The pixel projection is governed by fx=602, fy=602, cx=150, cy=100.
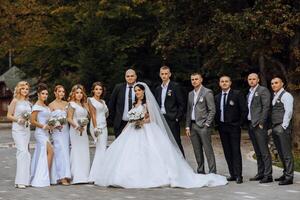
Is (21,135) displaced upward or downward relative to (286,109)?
downward

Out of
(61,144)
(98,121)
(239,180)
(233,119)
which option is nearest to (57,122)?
(61,144)

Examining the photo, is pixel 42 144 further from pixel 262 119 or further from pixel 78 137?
pixel 262 119

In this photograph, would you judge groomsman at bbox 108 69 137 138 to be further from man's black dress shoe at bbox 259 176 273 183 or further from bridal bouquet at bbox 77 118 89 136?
man's black dress shoe at bbox 259 176 273 183

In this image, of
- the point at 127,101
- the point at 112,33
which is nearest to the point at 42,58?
the point at 112,33

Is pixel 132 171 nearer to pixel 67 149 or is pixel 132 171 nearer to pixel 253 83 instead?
pixel 67 149

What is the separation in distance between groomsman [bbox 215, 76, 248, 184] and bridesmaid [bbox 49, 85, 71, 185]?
3.36 meters

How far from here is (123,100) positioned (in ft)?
44.0

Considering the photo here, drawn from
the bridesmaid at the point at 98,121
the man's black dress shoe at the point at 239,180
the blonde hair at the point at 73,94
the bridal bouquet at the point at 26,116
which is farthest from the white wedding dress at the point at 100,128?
the man's black dress shoe at the point at 239,180

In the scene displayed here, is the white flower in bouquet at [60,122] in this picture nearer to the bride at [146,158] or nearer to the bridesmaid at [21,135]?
the bridesmaid at [21,135]

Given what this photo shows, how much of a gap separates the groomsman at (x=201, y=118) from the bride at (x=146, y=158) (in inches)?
22.8

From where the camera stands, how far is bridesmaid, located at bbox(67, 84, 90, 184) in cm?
1303

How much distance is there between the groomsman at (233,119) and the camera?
12641 millimetres

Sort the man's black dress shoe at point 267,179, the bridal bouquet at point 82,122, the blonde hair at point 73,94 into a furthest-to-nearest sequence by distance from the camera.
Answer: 1. the blonde hair at point 73,94
2. the bridal bouquet at point 82,122
3. the man's black dress shoe at point 267,179

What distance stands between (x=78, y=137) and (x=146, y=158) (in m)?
1.92
